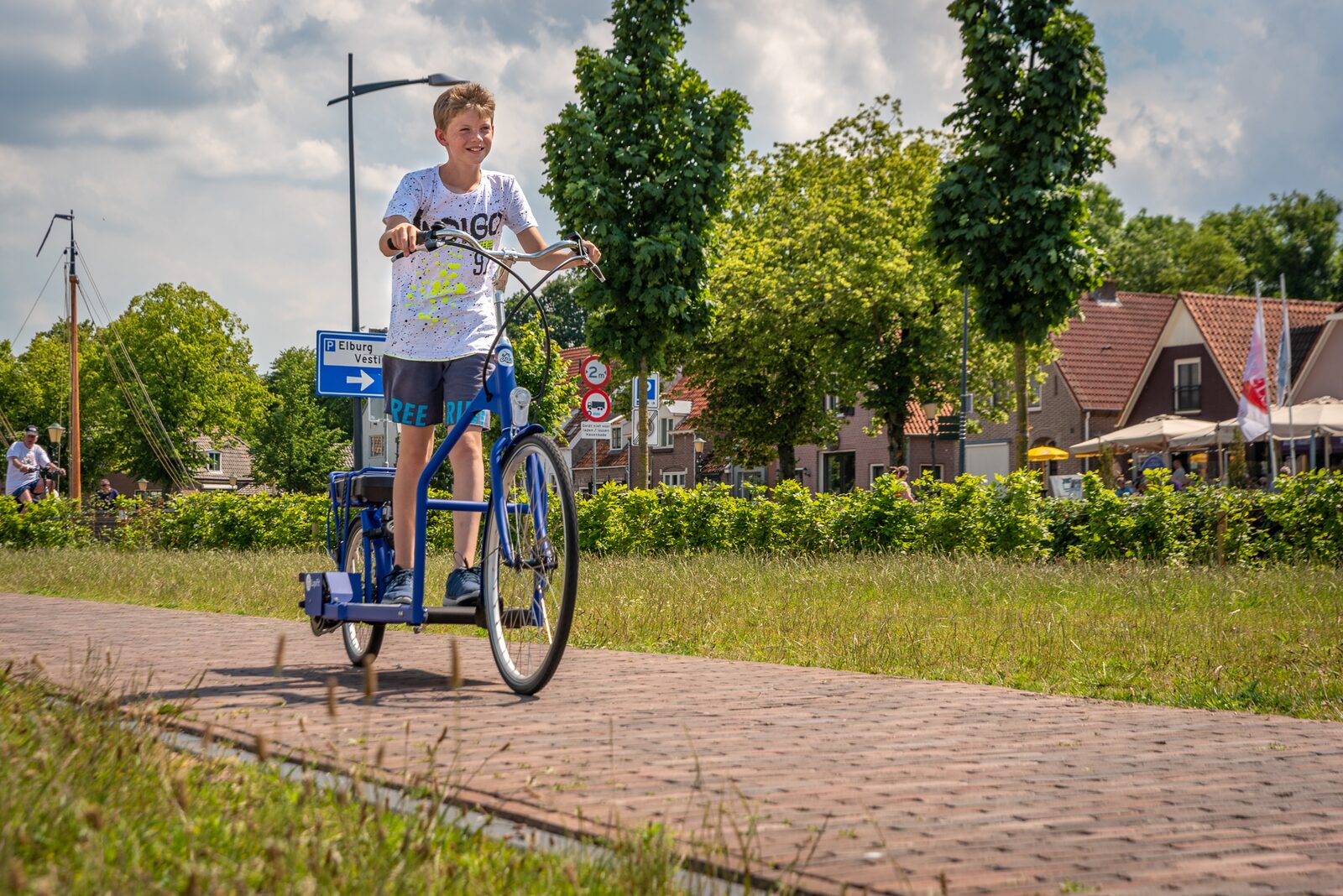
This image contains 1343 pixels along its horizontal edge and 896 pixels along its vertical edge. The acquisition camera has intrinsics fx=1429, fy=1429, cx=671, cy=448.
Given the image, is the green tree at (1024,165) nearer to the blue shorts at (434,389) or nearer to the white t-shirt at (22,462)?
the white t-shirt at (22,462)

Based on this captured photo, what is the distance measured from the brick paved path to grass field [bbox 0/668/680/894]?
0.70 ft

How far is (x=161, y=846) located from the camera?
2.63 meters

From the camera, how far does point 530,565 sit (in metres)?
5.17

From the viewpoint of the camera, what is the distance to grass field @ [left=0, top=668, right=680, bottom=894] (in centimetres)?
236

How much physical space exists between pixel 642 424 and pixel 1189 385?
94.7 ft

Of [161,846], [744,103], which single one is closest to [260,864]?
[161,846]

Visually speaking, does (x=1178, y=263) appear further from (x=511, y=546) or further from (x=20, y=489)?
(x=511, y=546)

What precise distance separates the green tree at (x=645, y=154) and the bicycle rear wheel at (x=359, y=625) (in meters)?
17.0

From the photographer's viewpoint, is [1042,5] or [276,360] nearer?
[1042,5]

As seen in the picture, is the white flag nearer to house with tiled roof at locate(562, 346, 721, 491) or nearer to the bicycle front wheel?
the bicycle front wheel

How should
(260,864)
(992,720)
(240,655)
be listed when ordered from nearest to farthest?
(260,864) < (992,720) < (240,655)

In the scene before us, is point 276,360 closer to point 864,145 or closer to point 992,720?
point 864,145

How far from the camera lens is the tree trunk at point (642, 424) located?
2469 centimetres

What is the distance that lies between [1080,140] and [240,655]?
17436 millimetres
